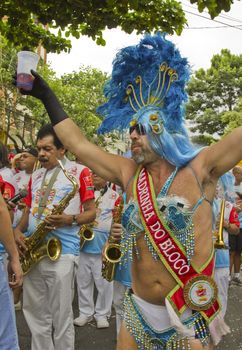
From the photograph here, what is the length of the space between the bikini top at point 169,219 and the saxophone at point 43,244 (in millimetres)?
1564

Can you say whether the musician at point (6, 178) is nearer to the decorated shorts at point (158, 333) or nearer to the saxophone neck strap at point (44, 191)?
the saxophone neck strap at point (44, 191)

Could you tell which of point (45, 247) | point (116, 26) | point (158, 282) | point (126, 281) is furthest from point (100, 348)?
point (116, 26)

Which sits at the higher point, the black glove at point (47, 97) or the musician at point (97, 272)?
the black glove at point (47, 97)

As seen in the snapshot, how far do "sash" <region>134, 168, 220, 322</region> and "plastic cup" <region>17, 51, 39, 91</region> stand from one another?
960 millimetres

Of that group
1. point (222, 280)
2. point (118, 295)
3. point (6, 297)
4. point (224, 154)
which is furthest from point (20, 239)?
point (224, 154)

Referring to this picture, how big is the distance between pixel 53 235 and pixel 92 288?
221 cm

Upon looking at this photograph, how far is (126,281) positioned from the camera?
4621 mm

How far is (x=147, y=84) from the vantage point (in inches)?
117

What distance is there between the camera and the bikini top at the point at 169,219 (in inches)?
103

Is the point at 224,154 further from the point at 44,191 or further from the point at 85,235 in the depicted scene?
the point at 85,235

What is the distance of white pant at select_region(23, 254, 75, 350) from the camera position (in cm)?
419

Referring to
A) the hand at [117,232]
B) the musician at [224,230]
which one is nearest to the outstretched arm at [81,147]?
the musician at [224,230]

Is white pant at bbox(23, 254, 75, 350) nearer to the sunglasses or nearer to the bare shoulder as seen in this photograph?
the bare shoulder

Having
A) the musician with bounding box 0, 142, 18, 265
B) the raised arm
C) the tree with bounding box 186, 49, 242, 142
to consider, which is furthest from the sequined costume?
the tree with bounding box 186, 49, 242, 142
